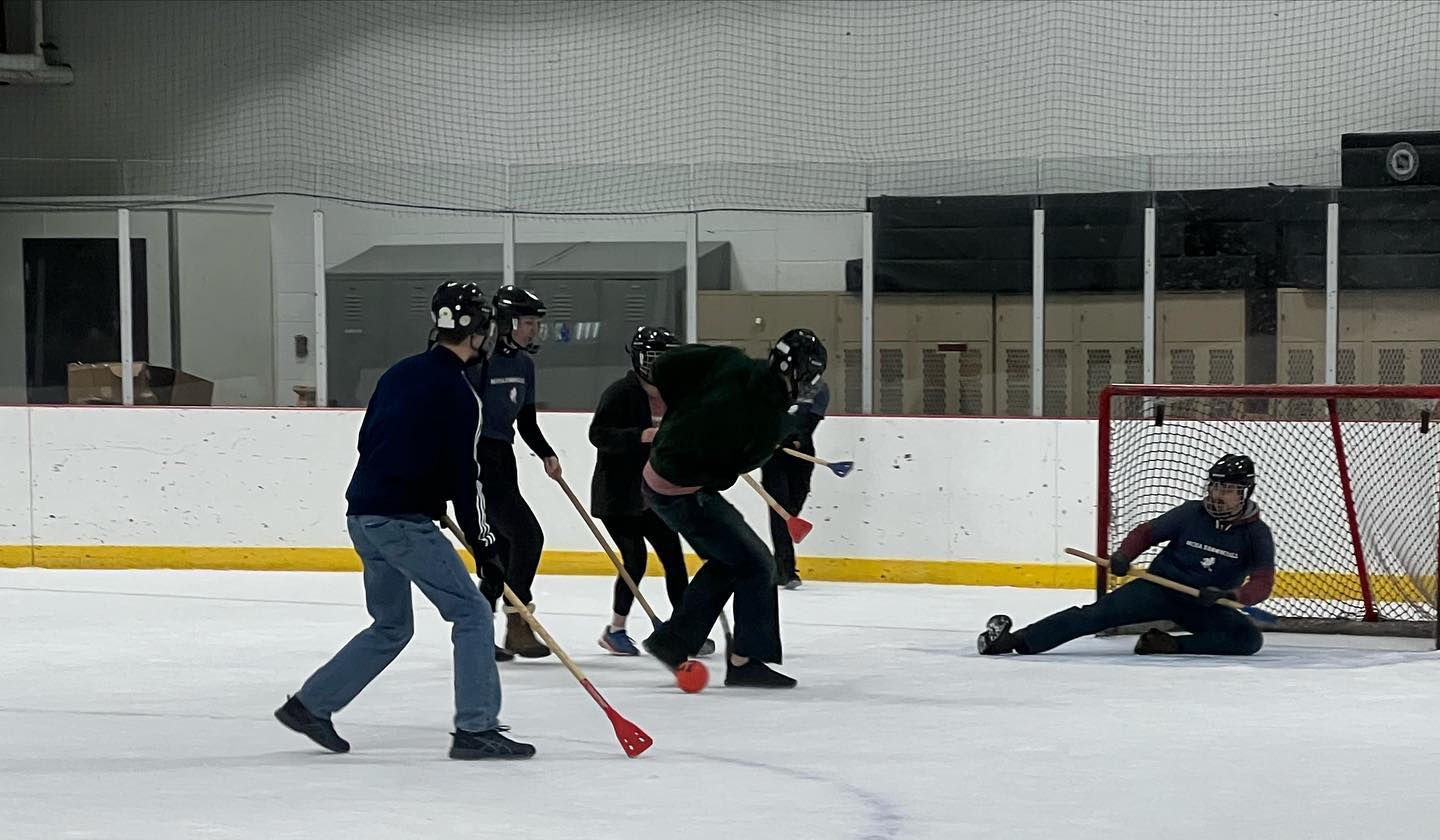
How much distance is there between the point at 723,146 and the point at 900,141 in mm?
1180

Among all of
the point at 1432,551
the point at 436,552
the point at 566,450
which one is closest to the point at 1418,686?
the point at 1432,551

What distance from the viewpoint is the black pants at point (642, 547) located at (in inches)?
263

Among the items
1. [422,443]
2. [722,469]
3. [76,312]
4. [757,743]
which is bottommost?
[757,743]

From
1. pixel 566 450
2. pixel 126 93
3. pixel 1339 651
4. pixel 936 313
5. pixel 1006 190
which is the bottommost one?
pixel 1339 651

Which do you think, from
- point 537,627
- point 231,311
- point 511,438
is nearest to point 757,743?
point 537,627

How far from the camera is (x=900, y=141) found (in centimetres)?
1218

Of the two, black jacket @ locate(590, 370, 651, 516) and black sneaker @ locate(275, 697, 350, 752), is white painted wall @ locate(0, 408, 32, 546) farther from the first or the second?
black sneaker @ locate(275, 697, 350, 752)

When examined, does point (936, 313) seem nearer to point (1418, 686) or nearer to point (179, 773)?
point (1418, 686)

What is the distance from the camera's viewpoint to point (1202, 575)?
6.52 m

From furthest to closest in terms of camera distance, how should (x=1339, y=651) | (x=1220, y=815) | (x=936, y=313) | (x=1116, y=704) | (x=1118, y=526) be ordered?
1. (x=936, y=313)
2. (x=1118, y=526)
3. (x=1339, y=651)
4. (x=1116, y=704)
5. (x=1220, y=815)

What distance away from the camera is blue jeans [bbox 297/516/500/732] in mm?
4688

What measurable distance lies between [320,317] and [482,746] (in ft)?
17.6

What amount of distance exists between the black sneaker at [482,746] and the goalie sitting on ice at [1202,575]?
2.36 metres

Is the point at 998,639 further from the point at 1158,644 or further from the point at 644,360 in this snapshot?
the point at 644,360
